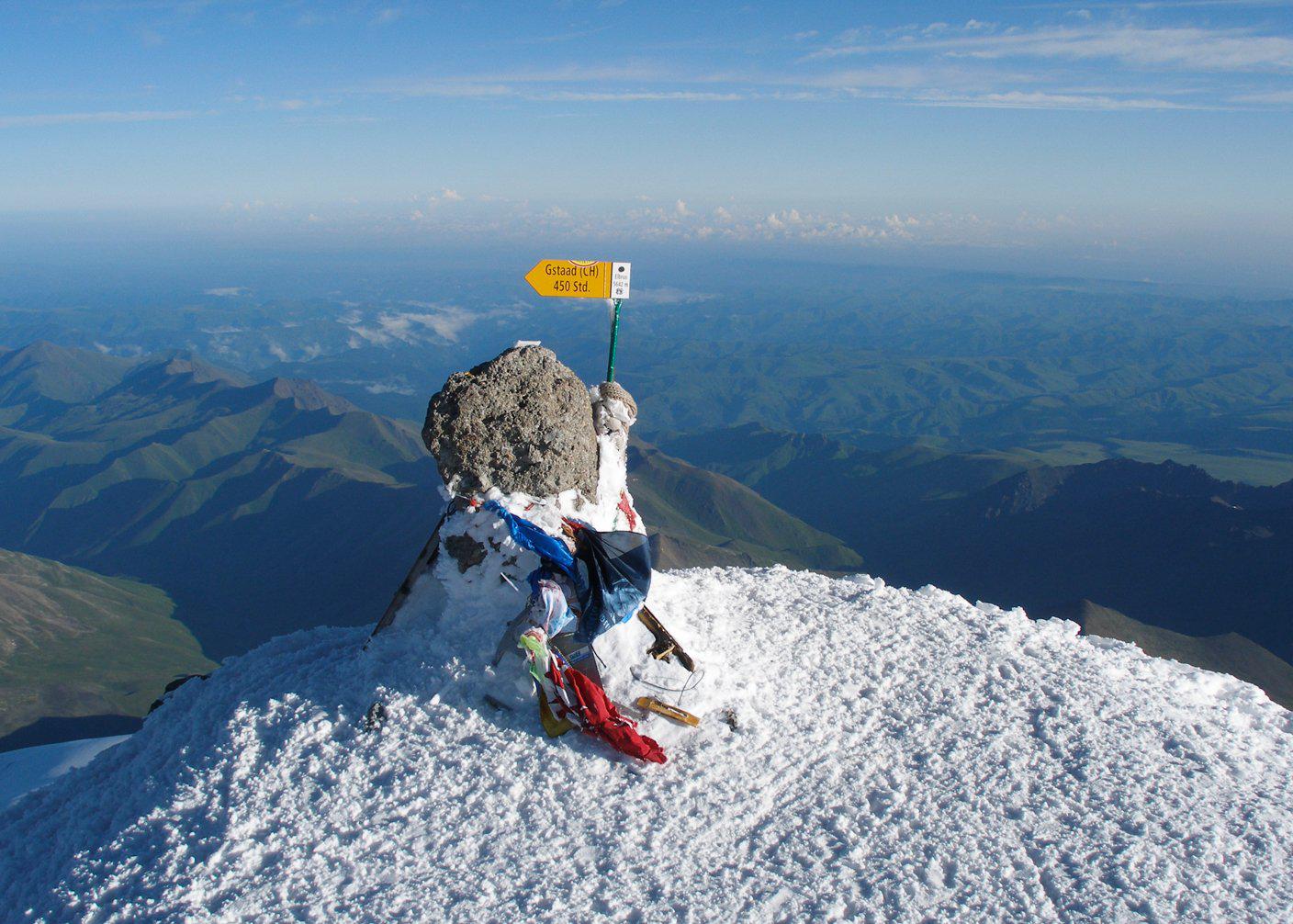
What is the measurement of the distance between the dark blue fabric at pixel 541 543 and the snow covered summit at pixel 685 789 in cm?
44

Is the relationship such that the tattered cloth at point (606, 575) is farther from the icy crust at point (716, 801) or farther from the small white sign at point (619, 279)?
the small white sign at point (619, 279)

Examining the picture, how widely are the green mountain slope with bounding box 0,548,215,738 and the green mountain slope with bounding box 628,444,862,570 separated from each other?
232 feet

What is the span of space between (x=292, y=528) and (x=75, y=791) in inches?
5788

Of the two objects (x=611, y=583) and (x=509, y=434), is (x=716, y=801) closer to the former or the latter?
(x=611, y=583)

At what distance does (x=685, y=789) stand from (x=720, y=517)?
13533cm

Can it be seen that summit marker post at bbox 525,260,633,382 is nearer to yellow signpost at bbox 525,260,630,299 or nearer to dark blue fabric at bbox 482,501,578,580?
yellow signpost at bbox 525,260,630,299

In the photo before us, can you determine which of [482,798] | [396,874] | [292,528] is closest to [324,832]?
[396,874]

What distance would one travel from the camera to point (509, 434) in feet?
44.9

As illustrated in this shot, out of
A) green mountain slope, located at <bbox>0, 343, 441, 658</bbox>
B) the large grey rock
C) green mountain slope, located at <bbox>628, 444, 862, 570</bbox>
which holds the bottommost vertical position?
green mountain slope, located at <bbox>0, 343, 441, 658</bbox>

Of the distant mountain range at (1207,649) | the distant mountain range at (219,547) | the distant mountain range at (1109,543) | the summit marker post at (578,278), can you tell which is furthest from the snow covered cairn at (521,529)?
the distant mountain range at (219,547)

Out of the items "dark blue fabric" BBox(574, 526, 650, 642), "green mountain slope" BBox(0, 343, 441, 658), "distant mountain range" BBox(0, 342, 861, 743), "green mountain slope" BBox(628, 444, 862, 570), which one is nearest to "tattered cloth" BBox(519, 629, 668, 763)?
"dark blue fabric" BBox(574, 526, 650, 642)

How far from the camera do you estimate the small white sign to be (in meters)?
13.9

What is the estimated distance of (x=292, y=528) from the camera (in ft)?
479

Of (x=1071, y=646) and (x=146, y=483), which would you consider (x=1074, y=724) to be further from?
(x=146, y=483)
